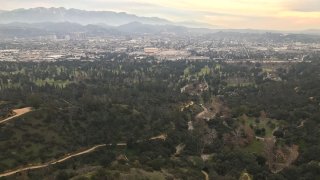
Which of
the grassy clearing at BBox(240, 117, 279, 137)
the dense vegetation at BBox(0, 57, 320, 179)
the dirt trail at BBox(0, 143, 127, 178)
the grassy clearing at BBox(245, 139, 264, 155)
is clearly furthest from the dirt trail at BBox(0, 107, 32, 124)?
the grassy clearing at BBox(240, 117, 279, 137)

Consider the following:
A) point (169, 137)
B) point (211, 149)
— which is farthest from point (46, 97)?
point (211, 149)

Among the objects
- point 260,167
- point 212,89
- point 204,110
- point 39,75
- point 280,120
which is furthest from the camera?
point 39,75

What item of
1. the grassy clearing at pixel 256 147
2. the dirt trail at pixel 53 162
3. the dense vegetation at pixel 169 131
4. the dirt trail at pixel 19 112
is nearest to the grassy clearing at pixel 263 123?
the dense vegetation at pixel 169 131

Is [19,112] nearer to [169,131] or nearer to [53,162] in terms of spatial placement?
[53,162]

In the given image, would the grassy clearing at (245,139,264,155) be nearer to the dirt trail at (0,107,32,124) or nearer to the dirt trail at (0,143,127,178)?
the dirt trail at (0,143,127,178)

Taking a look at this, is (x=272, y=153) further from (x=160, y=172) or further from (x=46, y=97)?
(x=46, y=97)

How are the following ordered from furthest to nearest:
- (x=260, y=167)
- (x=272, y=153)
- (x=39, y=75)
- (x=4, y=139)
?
(x=39, y=75)
(x=4, y=139)
(x=272, y=153)
(x=260, y=167)

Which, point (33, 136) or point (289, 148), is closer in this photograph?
point (289, 148)

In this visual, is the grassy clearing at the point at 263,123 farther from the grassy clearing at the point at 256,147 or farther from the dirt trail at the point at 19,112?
the dirt trail at the point at 19,112

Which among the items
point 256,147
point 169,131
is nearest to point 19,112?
point 169,131
